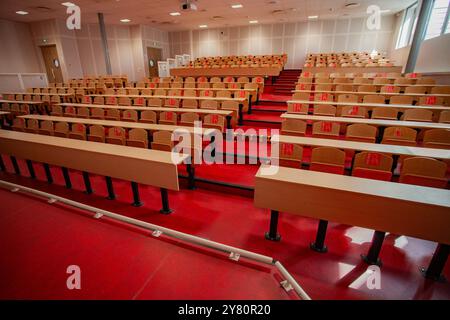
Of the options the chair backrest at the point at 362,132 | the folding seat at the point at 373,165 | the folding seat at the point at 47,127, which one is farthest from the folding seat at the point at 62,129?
the chair backrest at the point at 362,132

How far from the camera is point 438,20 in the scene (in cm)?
735

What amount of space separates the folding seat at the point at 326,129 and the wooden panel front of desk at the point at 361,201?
1607 millimetres

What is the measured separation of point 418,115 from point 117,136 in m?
4.75

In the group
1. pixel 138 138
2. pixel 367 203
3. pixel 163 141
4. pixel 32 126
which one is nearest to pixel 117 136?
pixel 138 138

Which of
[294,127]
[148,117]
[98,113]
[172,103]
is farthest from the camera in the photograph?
[172,103]

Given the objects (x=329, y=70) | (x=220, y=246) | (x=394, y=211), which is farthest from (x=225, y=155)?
(x=329, y=70)

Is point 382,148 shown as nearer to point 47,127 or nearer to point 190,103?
point 190,103

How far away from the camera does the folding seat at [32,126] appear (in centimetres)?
410

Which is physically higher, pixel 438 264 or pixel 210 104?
pixel 210 104

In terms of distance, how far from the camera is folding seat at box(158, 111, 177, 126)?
13.1 feet

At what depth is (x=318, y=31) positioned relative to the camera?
43.2 feet

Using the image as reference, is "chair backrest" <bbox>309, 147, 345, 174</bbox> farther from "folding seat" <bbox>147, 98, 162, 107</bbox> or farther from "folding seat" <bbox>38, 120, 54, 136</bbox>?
"folding seat" <bbox>38, 120, 54, 136</bbox>
